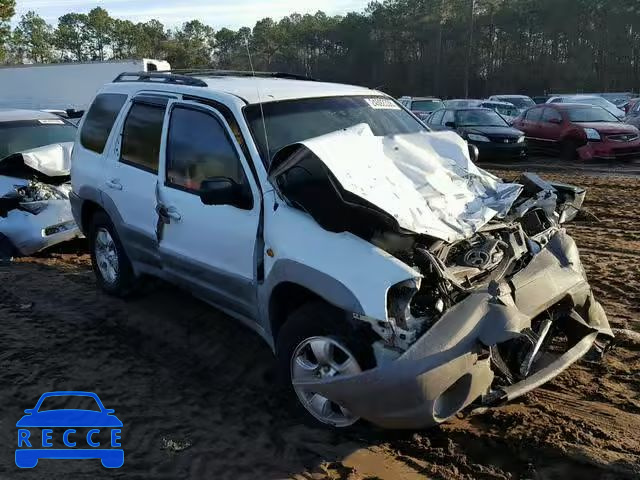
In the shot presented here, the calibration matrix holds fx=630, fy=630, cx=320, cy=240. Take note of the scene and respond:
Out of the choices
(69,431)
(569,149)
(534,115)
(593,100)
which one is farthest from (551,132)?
(69,431)

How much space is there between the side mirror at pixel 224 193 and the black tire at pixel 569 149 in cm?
1386

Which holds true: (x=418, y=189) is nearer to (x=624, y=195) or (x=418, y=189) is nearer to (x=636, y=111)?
(x=624, y=195)

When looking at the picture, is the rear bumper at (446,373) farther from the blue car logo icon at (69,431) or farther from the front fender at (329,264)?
the blue car logo icon at (69,431)

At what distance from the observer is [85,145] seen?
6.11 metres

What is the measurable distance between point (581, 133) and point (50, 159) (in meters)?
12.7

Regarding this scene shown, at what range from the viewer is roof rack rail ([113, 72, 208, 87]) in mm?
4879

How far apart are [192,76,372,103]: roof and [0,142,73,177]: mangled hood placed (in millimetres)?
3677

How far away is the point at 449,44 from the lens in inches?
2445

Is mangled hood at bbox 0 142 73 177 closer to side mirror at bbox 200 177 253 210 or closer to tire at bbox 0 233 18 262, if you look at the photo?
tire at bbox 0 233 18 262

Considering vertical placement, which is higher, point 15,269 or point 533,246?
point 533,246

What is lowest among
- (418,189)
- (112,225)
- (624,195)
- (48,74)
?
(624,195)

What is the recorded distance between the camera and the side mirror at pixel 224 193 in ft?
12.9

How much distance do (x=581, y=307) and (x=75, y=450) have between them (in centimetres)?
317

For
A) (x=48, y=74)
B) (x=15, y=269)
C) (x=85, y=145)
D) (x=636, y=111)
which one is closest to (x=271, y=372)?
(x=85, y=145)
